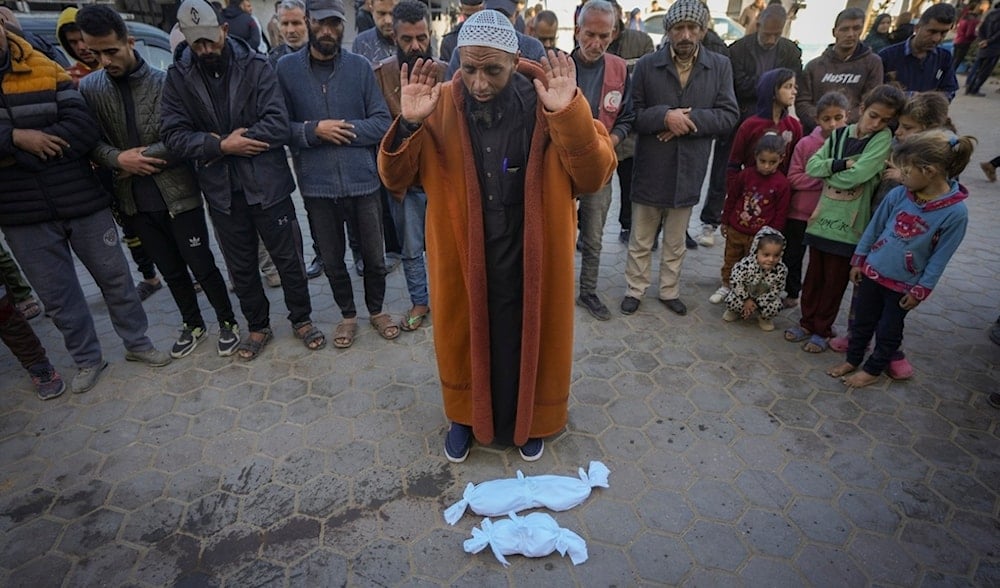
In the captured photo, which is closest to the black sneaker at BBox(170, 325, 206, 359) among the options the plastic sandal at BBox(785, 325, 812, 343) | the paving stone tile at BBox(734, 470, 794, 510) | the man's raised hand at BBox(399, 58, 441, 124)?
the man's raised hand at BBox(399, 58, 441, 124)

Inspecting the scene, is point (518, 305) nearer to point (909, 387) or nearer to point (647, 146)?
point (647, 146)

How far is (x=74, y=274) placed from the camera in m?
3.71

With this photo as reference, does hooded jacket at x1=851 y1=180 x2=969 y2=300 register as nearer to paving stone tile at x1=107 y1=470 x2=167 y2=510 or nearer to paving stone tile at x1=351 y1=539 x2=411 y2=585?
paving stone tile at x1=351 y1=539 x2=411 y2=585

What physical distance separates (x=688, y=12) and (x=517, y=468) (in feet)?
10.7

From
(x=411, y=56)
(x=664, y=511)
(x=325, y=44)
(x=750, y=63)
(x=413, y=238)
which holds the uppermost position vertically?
(x=325, y=44)

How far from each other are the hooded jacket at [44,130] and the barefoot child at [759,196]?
15.1 feet

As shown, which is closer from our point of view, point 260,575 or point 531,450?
point 260,575

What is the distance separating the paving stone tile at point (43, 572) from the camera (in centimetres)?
242

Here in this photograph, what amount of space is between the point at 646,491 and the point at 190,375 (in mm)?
3248

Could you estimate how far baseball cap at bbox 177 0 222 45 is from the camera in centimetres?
307

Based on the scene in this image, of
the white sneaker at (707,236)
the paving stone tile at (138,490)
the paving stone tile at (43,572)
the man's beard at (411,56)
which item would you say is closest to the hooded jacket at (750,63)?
the white sneaker at (707,236)

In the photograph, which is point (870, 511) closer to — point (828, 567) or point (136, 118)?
point (828, 567)

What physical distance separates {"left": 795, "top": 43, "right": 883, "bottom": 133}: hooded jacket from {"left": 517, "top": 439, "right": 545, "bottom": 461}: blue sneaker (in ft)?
13.2

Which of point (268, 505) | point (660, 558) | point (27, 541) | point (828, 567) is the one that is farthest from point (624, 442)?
point (27, 541)
